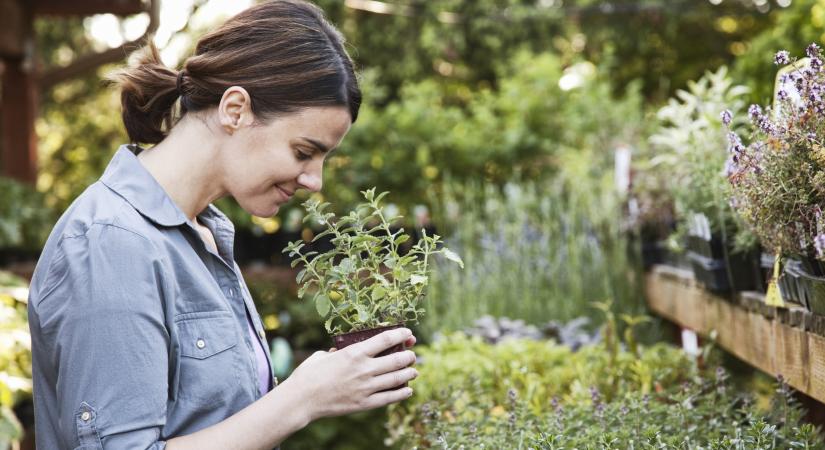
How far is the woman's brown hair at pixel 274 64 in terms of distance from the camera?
1562 mm

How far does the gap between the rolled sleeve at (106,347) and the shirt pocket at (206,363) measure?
71mm

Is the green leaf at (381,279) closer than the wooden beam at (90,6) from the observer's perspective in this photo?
Yes

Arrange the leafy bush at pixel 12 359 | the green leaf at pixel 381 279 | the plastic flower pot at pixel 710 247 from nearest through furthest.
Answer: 1. the green leaf at pixel 381 279
2. the plastic flower pot at pixel 710 247
3. the leafy bush at pixel 12 359

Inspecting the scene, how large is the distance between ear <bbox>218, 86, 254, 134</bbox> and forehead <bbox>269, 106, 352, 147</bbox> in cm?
5

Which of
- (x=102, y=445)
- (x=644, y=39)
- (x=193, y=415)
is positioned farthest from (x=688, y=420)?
(x=644, y=39)

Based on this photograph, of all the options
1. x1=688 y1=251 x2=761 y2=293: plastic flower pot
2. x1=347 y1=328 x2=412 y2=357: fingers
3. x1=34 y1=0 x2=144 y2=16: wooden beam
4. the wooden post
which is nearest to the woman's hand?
x1=347 y1=328 x2=412 y2=357: fingers

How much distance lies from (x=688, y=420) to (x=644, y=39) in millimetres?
8453

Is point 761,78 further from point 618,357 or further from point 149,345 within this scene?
point 149,345

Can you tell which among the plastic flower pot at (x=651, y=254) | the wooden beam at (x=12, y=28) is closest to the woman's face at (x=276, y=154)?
the plastic flower pot at (x=651, y=254)

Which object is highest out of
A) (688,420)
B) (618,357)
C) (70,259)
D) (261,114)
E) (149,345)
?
(261,114)

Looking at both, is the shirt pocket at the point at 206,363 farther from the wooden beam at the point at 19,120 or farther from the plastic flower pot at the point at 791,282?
the wooden beam at the point at 19,120

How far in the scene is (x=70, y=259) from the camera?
1.37 m

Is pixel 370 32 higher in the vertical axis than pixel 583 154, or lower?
higher

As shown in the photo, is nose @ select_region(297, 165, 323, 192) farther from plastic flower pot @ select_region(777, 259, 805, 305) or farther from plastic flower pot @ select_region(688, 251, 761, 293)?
plastic flower pot @ select_region(688, 251, 761, 293)
